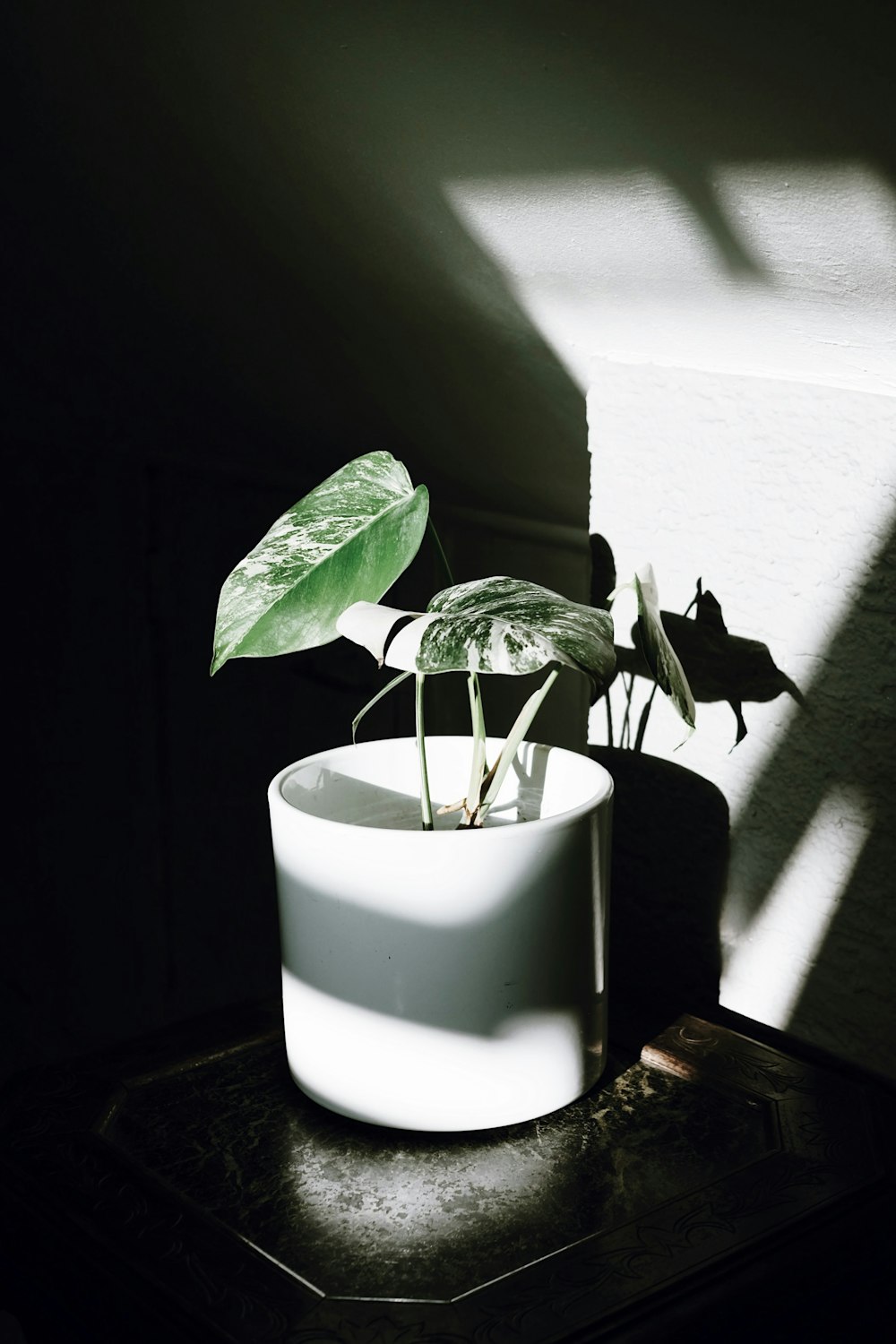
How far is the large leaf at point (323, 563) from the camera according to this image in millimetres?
745

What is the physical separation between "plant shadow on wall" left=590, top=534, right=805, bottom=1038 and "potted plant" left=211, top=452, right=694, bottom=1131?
7.1 inches

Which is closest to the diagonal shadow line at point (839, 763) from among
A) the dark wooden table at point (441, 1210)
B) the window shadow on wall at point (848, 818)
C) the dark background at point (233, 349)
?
the window shadow on wall at point (848, 818)

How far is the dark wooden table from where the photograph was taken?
0.60 m

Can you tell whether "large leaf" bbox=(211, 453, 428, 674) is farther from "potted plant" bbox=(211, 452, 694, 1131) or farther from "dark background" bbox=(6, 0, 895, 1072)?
"dark background" bbox=(6, 0, 895, 1072)

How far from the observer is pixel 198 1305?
0.60 meters

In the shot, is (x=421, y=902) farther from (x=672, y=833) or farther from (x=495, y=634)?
(x=672, y=833)

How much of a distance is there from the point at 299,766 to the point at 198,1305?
1.17 ft

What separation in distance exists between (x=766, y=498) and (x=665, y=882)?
0.37 meters

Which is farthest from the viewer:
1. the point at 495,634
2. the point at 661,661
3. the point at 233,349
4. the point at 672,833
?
the point at 233,349

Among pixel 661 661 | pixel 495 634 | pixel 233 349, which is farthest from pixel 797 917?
pixel 233 349

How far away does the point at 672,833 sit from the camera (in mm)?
1043

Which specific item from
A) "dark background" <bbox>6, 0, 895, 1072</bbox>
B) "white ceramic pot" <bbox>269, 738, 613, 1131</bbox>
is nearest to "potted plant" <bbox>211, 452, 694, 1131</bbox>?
"white ceramic pot" <bbox>269, 738, 613, 1131</bbox>

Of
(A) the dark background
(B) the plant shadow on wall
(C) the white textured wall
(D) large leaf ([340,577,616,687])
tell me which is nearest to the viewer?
(D) large leaf ([340,577,616,687])

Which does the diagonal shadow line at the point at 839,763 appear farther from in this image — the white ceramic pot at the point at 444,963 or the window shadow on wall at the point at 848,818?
the white ceramic pot at the point at 444,963
